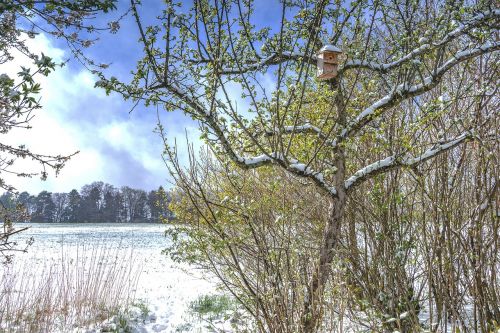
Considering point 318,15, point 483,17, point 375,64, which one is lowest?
point 318,15

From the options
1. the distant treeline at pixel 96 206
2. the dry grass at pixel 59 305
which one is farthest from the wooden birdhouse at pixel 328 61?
the distant treeline at pixel 96 206

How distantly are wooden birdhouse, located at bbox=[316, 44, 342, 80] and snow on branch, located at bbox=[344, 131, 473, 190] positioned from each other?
0.99m

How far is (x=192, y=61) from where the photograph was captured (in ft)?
14.4

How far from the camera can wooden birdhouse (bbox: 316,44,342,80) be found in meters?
3.60

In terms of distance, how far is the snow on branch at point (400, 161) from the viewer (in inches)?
116

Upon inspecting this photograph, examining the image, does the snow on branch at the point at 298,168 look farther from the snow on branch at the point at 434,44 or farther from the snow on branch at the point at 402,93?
the snow on branch at the point at 434,44

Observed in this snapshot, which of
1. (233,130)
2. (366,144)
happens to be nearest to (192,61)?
(233,130)

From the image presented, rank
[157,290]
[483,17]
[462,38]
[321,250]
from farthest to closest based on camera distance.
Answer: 1. [157,290]
2. [462,38]
3. [483,17]
4. [321,250]

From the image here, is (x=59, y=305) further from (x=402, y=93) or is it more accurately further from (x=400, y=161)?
(x=402, y=93)

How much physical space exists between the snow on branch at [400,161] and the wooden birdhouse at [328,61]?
38.8 inches

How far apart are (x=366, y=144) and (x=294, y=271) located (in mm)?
1882

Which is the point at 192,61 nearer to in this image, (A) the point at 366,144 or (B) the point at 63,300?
(A) the point at 366,144

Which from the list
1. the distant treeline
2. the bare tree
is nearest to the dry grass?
the bare tree

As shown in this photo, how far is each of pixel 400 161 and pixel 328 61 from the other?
4.05 feet
